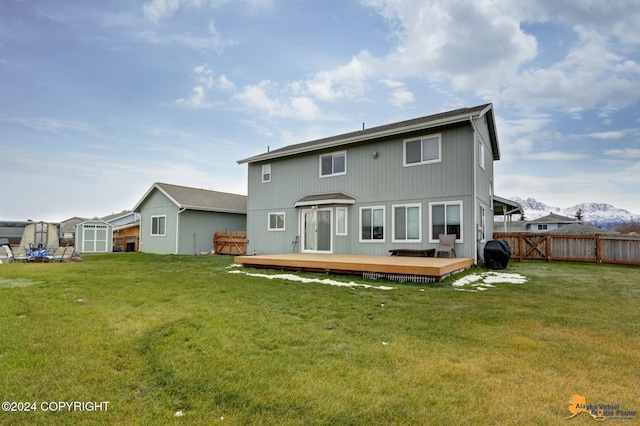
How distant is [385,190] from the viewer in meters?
12.6

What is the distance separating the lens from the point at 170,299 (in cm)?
551

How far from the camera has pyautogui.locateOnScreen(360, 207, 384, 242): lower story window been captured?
12.6m

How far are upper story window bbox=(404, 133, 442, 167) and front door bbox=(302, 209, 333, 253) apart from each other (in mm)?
3802

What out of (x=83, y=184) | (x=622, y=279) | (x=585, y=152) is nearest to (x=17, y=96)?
(x=83, y=184)

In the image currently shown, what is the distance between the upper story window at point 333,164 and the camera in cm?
1392

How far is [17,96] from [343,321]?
54.7ft

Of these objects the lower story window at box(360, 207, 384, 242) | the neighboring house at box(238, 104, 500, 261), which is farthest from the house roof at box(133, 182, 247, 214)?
the lower story window at box(360, 207, 384, 242)

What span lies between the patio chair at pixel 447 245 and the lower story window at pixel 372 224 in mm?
2212

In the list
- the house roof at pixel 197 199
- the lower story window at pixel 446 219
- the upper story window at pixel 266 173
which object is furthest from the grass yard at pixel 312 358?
the house roof at pixel 197 199

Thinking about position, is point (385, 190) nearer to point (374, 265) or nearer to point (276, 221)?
point (374, 265)

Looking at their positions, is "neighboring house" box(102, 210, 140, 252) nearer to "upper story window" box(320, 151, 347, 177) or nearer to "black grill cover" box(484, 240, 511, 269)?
"upper story window" box(320, 151, 347, 177)

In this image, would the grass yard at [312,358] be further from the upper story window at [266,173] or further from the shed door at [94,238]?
the shed door at [94,238]

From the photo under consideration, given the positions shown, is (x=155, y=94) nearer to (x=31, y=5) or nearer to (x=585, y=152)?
(x=31, y=5)

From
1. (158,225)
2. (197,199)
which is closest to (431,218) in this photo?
(197,199)
